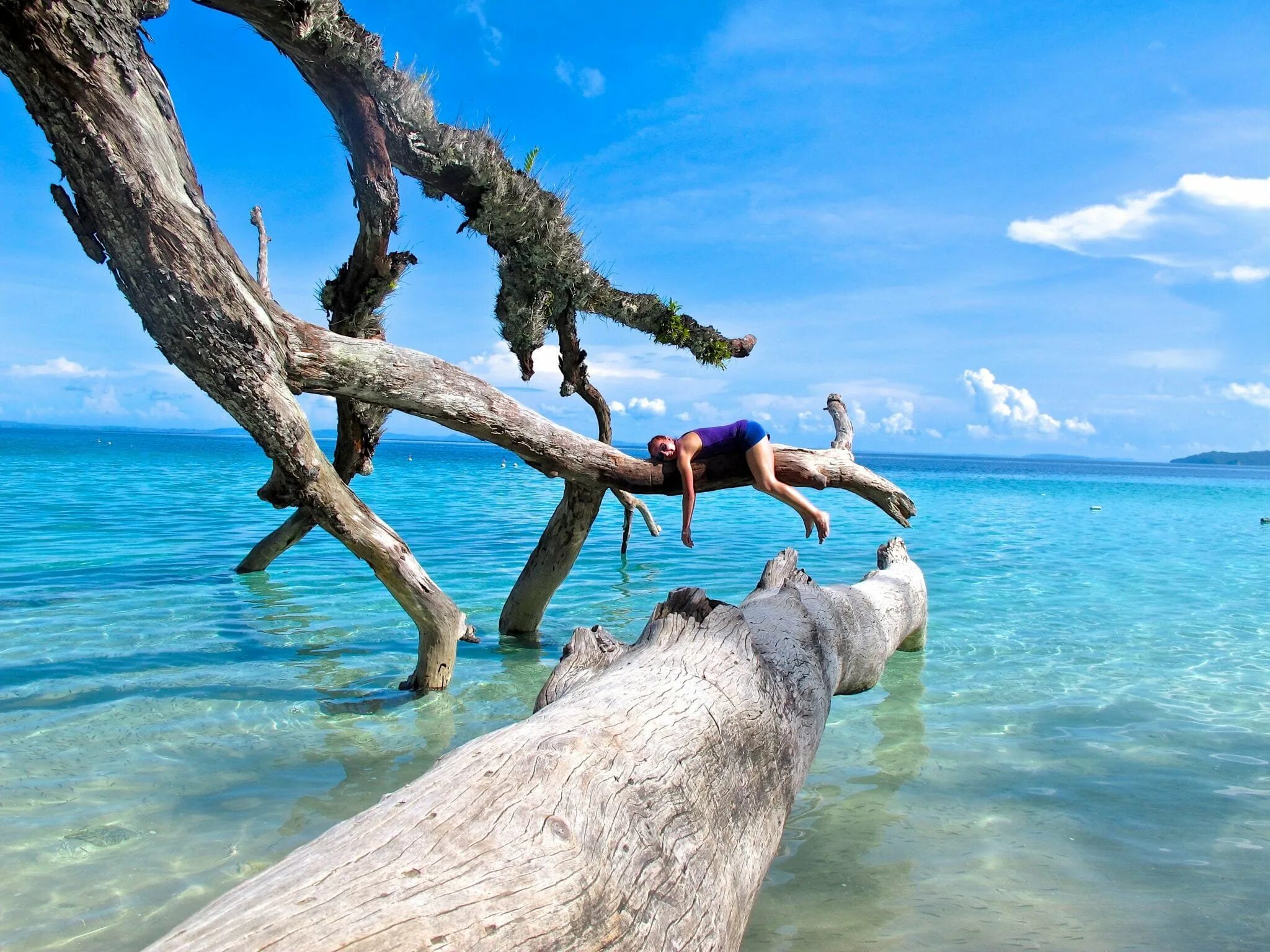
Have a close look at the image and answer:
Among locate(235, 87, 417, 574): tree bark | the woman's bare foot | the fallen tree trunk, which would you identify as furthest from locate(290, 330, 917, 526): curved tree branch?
the fallen tree trunk

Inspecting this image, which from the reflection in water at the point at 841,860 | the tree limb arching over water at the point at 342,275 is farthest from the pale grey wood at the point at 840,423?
the reflection in water at the point at 841,860

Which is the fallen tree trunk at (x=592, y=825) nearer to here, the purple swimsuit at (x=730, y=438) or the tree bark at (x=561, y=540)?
the purple swimsuit at (x=730, y=438)

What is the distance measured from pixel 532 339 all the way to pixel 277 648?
4046mm

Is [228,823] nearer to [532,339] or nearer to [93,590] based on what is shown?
[532,339]

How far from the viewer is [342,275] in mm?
7879

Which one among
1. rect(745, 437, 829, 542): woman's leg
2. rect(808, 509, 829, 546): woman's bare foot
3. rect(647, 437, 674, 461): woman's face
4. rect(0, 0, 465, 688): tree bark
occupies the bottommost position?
rect(808, 509, 829, 546): woman's bare foot

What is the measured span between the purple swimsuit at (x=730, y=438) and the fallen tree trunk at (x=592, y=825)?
103 inches

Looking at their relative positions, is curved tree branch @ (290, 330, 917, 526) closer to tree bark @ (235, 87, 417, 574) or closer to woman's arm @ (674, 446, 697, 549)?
woman's arm @ (674, 446, 697, 549)

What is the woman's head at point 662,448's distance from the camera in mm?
6648

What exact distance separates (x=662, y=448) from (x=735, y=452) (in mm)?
570

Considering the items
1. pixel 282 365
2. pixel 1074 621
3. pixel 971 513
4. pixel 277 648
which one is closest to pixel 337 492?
pixel 282 365

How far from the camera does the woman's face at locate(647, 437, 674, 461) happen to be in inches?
262

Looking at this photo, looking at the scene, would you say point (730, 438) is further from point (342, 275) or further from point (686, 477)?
point (342, 275)

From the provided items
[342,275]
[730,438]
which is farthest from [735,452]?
[342,275]
